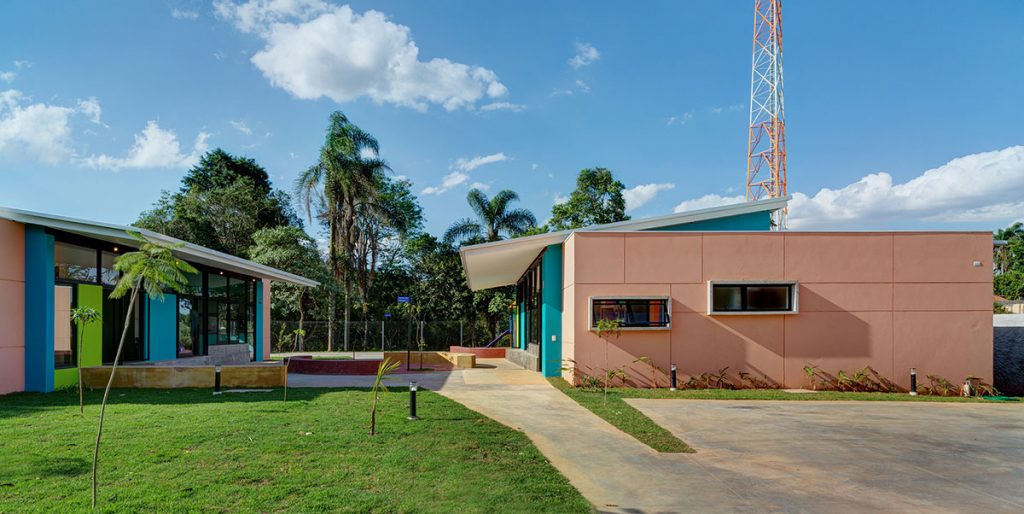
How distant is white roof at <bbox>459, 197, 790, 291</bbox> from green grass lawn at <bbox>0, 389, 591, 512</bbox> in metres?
6.25

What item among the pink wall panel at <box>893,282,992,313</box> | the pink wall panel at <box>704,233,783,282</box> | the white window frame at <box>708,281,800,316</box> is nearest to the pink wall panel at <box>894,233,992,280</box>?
the pink wall panel at <box>893,282,992,313</box>

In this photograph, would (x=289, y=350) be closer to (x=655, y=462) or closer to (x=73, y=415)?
(x=73, y=415)

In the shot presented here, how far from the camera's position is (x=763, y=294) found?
603 inches

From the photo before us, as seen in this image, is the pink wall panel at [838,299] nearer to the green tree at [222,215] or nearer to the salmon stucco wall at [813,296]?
the salmon stucco wall at [813,296]

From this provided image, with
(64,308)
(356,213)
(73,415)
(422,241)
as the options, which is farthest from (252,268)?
(422,241)

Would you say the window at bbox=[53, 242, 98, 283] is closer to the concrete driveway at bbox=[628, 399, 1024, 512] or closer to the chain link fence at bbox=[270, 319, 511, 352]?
the concrete driveway at bbox=[628, 399, 1024, 512]

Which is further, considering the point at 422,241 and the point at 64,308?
the point at 422,241

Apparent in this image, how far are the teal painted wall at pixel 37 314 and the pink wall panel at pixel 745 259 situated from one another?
48.4 ft

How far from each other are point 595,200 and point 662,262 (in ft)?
55.9

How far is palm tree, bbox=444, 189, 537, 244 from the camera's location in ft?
112

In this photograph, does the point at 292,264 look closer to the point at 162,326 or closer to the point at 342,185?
the point at 342,185

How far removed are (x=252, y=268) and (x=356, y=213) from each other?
14573 millimetres

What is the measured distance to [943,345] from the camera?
15.3 metres

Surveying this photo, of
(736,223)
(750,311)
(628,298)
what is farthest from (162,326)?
(736,223)
